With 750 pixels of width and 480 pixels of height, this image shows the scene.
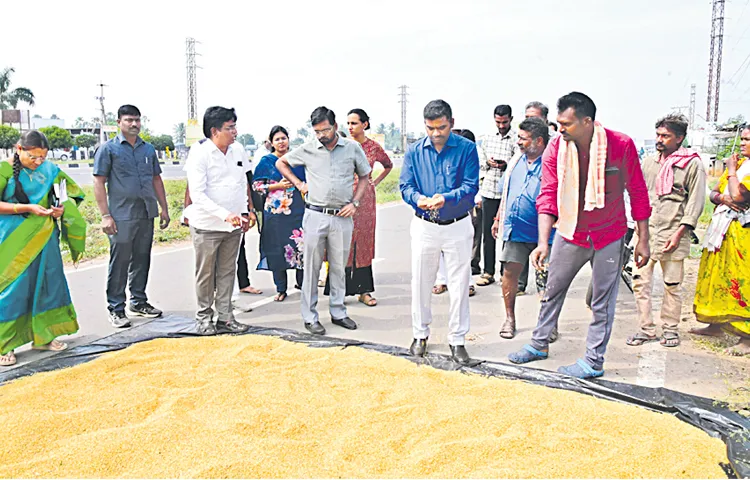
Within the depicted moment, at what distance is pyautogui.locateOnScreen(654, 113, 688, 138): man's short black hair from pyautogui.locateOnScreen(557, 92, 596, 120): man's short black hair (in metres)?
1.12

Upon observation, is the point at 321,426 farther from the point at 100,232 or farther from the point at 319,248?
the point at 100,232

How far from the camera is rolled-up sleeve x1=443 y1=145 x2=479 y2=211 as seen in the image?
3.93 meters

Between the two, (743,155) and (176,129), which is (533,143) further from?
(176,129)

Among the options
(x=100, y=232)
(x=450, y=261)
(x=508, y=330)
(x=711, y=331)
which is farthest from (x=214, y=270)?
(x=100, y=232)

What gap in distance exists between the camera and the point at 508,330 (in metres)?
4.66

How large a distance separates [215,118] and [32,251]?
5.32ft

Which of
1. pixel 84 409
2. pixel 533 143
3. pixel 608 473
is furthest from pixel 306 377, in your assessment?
pixel 533 143

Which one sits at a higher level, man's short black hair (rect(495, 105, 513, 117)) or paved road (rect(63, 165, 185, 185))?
man's short black hair (rect(495, 105, 513, 117))

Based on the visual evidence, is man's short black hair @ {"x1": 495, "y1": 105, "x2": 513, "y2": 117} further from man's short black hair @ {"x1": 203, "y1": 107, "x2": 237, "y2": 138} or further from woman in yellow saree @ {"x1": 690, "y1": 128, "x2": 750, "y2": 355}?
man's short black hair @ {"x1": 203, "y1": 107, "x2": 237, "y2": 138}

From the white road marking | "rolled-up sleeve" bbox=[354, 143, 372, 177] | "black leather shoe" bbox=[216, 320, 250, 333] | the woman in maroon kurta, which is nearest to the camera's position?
the white road marking

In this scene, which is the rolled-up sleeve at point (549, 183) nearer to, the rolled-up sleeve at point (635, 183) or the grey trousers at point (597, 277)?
the grey trousers at point (597, 277)

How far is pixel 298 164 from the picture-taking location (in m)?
4.85

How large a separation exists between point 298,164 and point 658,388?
3116mm

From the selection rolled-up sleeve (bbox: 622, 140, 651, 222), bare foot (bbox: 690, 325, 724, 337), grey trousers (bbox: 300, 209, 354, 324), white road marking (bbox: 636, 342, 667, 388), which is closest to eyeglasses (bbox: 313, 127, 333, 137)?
grey trousers (bbox: 300, 209, 354, 324)
